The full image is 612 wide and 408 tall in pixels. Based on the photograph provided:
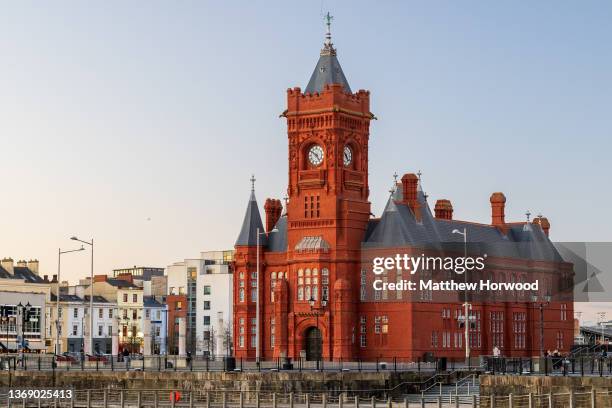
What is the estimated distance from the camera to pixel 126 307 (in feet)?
544

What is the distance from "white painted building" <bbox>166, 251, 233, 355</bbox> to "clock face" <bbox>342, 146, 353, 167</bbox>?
49.9m

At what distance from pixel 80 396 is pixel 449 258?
46708mm

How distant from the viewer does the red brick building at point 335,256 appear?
110 m

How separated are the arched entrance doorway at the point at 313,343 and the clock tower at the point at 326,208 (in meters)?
0.08

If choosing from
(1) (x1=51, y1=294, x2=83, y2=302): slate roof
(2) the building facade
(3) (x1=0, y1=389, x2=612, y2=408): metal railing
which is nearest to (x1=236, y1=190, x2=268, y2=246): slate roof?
(2) the building facade

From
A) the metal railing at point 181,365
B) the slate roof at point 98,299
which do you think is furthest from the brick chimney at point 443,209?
the slate roof at point 98,299

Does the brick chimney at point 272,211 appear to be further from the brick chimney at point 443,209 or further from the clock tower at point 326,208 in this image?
the brick chimney at point 443,209

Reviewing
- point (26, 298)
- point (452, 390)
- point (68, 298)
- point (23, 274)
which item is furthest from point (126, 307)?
point (452, 390)

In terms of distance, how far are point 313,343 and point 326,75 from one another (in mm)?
22837

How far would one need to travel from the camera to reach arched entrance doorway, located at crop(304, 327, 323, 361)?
11025 cm

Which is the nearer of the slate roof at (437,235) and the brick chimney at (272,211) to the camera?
the slate roof at (437,235)

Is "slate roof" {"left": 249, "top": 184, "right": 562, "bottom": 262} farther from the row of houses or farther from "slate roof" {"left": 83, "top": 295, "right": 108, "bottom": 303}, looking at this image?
"slate roof" {"left": 83, "top": 295, "right": 108, "bottom": 303}

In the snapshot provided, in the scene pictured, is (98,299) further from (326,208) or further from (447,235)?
(326,208)

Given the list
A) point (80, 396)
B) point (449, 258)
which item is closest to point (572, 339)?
point (449, 258)
